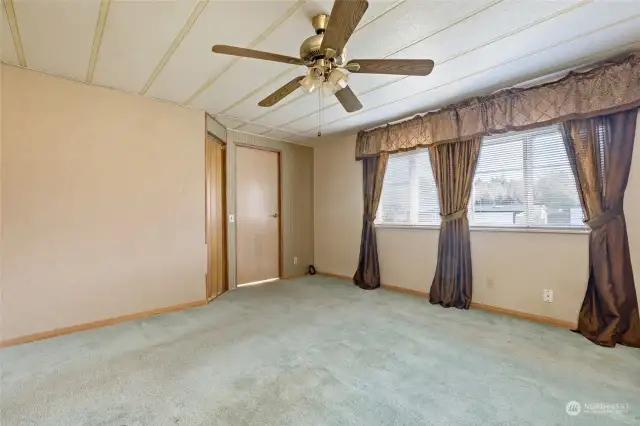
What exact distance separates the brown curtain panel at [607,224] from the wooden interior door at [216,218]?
12.9ft

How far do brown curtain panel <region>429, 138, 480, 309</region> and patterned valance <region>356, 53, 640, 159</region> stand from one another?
18cm

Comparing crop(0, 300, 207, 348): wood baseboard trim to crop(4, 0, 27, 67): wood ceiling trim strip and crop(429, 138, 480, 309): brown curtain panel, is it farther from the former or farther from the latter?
crop(429, 138, 480, 309): brown curtain panel

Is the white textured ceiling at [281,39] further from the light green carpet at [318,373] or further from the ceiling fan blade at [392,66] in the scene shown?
the light green carpet at [318,373]

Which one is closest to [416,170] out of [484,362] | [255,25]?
[484,362]

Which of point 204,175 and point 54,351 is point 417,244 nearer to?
point 204,175

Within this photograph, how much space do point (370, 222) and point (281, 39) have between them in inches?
114

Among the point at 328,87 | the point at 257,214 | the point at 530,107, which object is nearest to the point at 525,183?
the point at 530,107

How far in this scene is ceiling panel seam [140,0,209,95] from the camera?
6.07 feet

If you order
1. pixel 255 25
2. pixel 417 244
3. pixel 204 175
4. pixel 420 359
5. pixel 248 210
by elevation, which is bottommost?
pixel 420 359

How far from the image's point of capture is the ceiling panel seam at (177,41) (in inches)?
72.9

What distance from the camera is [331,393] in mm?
1802

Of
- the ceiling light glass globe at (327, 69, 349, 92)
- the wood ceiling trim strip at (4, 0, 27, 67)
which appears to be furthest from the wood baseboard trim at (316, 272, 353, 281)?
the wood ceiling trim strip at (4, 0, 27, 67)

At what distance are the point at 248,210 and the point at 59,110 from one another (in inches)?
99.0

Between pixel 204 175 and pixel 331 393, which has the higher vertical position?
pixel 204 175
